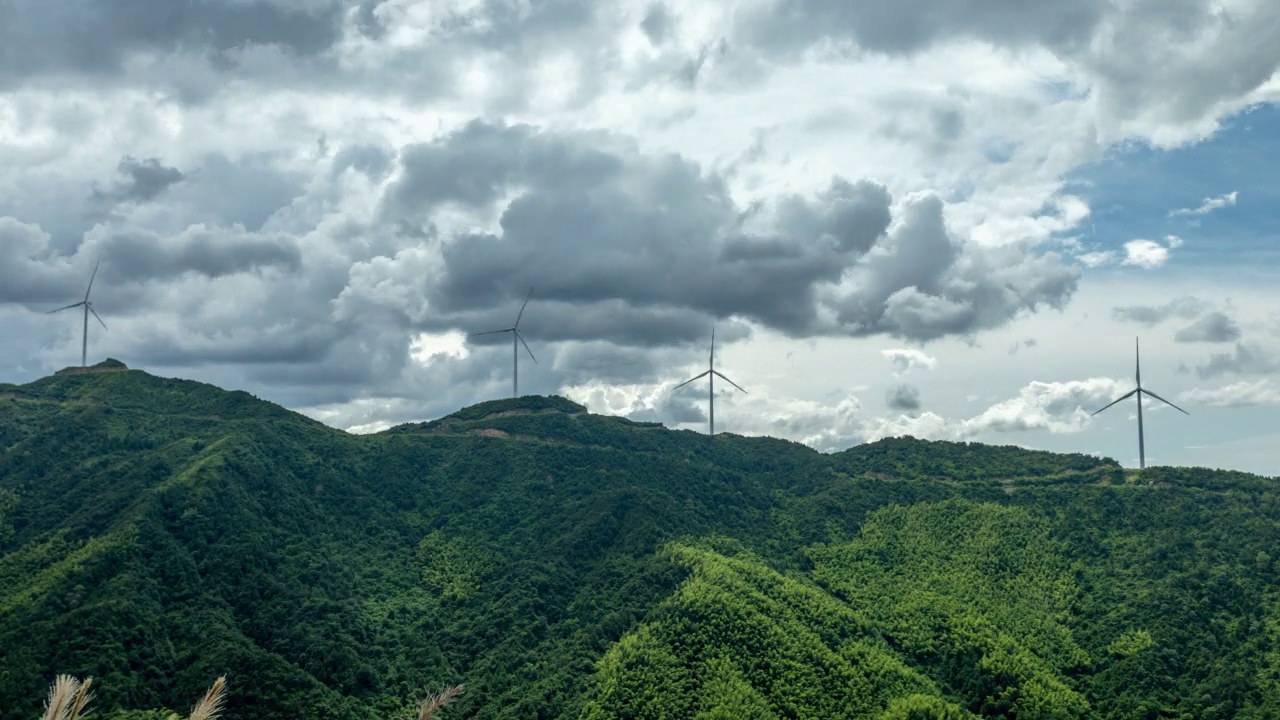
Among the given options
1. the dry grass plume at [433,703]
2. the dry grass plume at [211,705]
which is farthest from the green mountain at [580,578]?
the dry grass plume at [211,705]

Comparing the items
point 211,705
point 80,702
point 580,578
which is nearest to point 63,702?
point 211,705

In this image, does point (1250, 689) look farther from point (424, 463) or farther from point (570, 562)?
point (424, 463)

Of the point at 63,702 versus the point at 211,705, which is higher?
the point at 63,702

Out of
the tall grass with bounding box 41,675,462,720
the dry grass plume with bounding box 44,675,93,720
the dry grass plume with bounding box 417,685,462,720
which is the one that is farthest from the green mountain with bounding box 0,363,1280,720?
the dry grass plume with bounding box 417,685,462,720

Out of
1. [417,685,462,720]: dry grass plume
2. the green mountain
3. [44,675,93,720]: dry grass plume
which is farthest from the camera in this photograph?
the green mountain

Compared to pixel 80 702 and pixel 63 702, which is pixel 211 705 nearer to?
A: pixel 63 702

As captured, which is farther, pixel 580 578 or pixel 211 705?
pixel 580 578

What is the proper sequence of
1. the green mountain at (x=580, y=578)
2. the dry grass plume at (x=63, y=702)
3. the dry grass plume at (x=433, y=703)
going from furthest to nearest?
1. the green mountain at (x=580, y=578)
2. the dry grass plume at (x=433, y=703)
3. the dry grass plume at (x=63, y=702)

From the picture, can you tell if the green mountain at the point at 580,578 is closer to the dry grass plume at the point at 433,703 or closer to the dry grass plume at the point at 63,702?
the dry grass plume at the point at 63,702

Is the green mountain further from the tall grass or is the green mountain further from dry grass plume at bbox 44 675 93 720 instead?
dry grass plume at bbox 44 675 93 720
